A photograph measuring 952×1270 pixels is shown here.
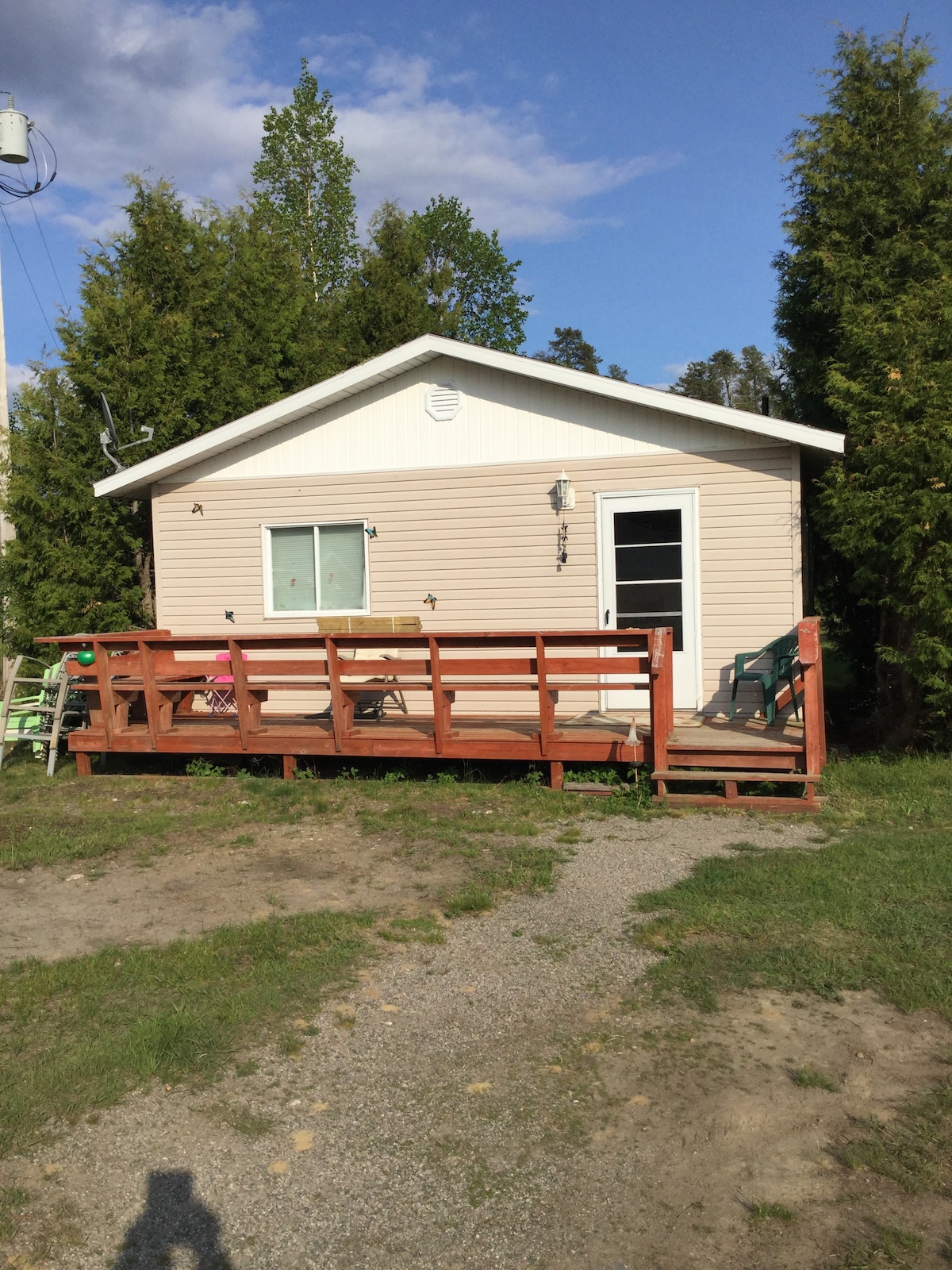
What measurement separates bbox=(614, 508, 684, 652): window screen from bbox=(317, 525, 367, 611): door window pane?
101 inches

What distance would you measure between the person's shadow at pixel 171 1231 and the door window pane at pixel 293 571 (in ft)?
24.8

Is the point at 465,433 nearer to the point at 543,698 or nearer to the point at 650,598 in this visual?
the point at 650,598

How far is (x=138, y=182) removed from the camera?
1455 centimetres

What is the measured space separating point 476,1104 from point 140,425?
11423 millimetres

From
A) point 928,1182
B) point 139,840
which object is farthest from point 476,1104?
point 139,840

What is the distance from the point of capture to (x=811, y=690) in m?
6.92

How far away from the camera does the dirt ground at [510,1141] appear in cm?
271

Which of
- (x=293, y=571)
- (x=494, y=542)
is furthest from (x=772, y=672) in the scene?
(x=293, y=571)

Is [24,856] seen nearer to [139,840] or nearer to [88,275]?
[139,840]

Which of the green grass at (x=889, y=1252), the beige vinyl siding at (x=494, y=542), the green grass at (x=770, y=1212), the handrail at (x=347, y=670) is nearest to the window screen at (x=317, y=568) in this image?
the beige vinyl siding at (x=494, y=542)

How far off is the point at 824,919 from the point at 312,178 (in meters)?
28.6

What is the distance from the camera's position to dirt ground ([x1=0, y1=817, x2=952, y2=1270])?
2.71 m

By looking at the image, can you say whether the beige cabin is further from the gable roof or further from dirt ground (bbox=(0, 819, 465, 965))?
dirt ground (bbox=(0, 819, 465, 965))

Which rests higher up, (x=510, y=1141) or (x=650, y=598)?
(x=650, y=598)
